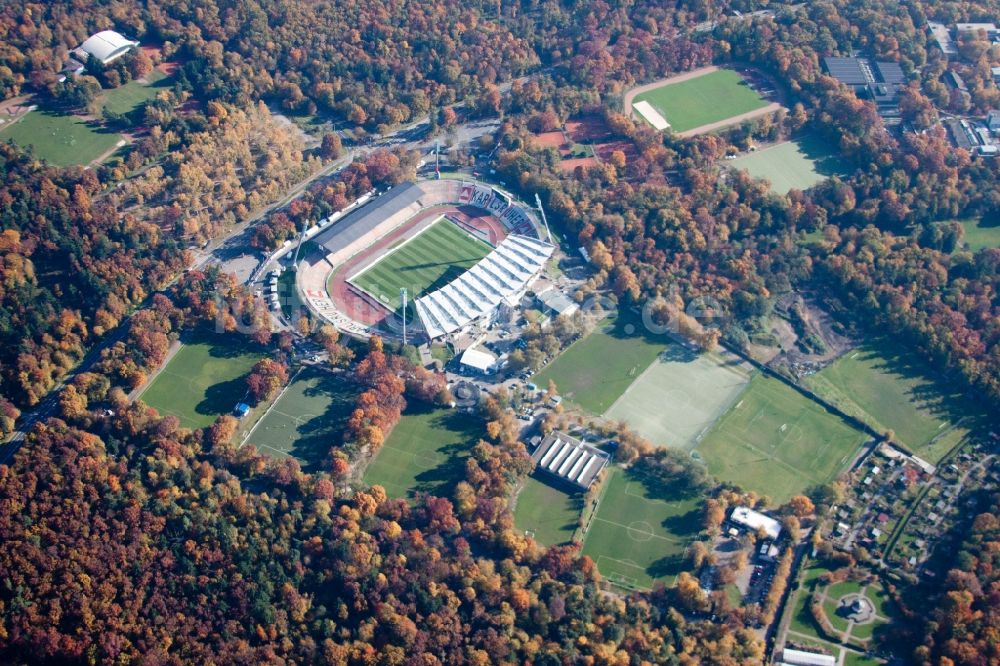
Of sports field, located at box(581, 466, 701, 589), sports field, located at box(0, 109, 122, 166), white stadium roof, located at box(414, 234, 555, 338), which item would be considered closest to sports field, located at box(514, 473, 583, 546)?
sports field, located at box(581, 466, 701, 589)

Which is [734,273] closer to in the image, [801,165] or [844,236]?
[844,236]

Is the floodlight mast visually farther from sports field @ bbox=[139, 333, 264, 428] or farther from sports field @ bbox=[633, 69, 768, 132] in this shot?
sports field @ bbox=[139, 333, 264, 428]

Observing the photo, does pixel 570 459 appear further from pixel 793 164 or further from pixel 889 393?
pixel 793 164

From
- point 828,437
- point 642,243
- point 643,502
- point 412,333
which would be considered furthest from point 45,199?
point 828,437

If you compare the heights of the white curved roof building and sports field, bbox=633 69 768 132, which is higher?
the white curved roof building

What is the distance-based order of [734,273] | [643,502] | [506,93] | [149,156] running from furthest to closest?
[506,93] < [149,156] < [734,273] < [643,502]

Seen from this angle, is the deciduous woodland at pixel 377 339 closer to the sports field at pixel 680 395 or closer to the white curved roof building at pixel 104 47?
the white curved roof building at pixel 104 47
